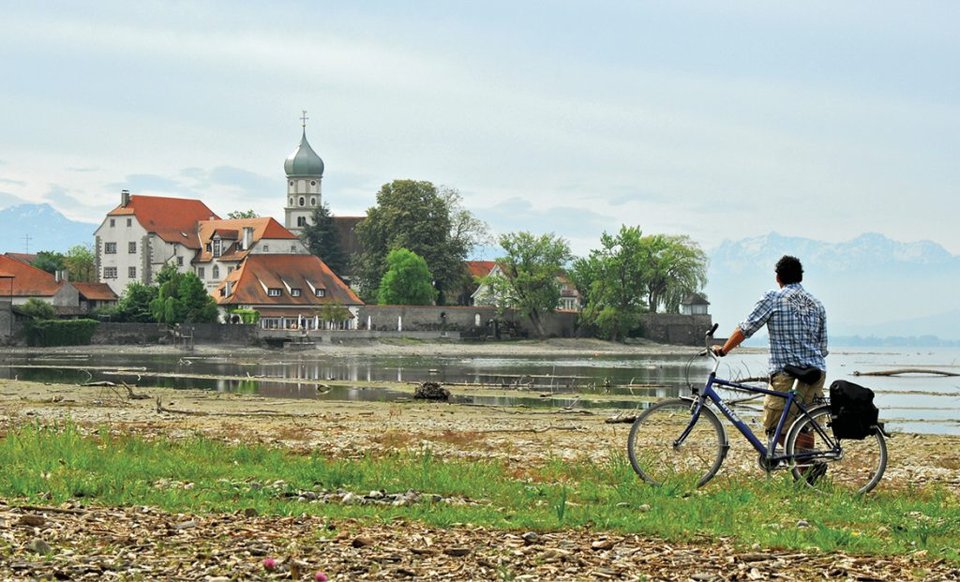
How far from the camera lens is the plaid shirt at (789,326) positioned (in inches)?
465

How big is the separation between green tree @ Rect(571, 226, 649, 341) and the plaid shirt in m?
111

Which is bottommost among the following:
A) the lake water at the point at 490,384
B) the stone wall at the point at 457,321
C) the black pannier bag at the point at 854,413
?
the lake water at the point at 490,384

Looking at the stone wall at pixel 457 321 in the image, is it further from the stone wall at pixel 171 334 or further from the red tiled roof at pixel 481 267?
the red tiled roof at pixel 481 267

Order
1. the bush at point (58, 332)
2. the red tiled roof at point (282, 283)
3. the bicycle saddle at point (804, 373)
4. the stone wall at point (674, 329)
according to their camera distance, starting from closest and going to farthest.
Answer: the bicycle saddle at point (804, 373)
the bush at point (58, 332)
the red tiled roof at point (282, 283)
the stone wall at point (674, 329)

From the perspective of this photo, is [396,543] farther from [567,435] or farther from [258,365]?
[258,365]

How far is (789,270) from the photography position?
475 inches

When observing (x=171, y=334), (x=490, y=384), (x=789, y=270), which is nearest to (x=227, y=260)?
(x=171, y=334)

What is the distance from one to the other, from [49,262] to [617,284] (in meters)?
60.1

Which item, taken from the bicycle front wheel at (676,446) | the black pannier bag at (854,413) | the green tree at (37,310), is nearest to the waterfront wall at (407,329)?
Result: the green tree at (37,310)

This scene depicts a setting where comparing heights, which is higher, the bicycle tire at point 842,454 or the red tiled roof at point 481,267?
the red tiled roof at point 481,267

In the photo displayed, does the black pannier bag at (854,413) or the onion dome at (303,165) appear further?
the onion dome at (303,165)

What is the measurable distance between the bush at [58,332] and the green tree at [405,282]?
32.2 metres

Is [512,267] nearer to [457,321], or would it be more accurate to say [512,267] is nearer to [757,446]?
[457,321]

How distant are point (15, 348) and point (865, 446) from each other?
84.0 metres
